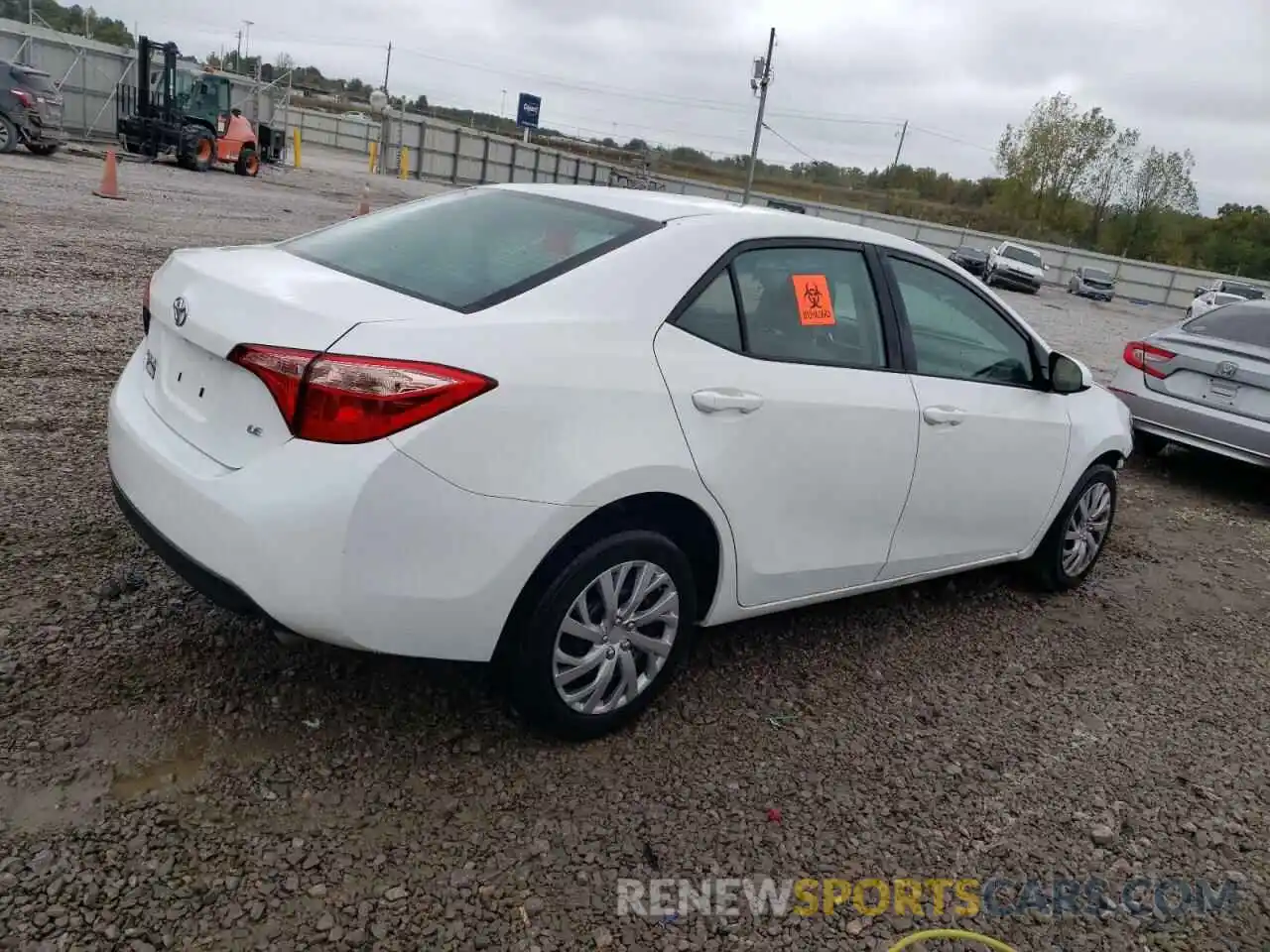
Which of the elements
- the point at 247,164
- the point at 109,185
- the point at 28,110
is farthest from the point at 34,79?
the point at 109,185

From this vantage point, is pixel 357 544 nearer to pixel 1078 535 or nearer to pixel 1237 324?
pixel 1078 535

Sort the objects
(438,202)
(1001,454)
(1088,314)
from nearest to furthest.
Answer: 1. (438,202)
2. (1001,454)
3. (1088,314)

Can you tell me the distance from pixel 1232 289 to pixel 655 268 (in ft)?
133

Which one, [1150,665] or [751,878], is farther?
[1150,665]

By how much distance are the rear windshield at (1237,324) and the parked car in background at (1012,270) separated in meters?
28.9

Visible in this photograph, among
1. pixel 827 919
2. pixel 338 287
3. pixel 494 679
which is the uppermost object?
pixel 338 287

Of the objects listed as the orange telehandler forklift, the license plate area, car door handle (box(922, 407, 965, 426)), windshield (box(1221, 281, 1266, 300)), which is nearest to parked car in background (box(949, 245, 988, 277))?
windshield (box(1221, 281, 1266, 300))

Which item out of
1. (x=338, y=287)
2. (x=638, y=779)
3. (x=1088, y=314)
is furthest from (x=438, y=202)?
(x=1088, y=314)

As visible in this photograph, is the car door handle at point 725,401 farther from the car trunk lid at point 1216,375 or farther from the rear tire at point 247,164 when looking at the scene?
the rear tire at point 247,164

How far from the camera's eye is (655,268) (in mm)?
3008

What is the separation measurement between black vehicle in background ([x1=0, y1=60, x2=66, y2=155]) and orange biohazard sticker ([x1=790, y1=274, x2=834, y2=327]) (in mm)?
20778

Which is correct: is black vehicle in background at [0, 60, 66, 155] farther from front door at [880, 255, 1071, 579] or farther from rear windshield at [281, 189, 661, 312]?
front door at [880, 255, 1071, 579]

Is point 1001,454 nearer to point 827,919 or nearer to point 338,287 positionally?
point 827,919

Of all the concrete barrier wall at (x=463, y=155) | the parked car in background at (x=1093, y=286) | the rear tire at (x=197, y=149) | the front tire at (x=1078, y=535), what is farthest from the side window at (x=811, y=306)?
the parked car in background at (x=1093, y=286)
